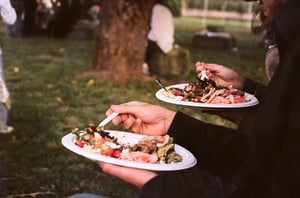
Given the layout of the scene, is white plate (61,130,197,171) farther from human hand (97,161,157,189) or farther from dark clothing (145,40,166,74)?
dark clothing (145,40,166,74)

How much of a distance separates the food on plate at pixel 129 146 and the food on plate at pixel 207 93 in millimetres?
278

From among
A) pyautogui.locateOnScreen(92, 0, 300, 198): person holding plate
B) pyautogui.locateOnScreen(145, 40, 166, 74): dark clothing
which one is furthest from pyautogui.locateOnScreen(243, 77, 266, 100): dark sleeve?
pyautogui.locateOnScreen(145, 40, 166, 74): dark clothing

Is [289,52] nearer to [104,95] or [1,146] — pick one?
[1,146]

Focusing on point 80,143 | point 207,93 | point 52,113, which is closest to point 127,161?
point 80,143

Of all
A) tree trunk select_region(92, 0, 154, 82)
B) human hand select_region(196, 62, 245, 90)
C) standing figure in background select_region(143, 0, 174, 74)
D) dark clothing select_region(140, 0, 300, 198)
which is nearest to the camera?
dark clothing select_region(140, 0, 300, 198)

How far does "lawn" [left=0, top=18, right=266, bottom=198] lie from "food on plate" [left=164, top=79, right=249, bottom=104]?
0.27m

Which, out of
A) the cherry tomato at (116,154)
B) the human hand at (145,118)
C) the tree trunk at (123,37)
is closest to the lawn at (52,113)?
the tree trunk at (123,37)

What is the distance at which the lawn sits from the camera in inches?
116

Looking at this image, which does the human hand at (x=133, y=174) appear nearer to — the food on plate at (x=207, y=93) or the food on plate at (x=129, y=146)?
Answer: the food on plate at (x=129, y=146)

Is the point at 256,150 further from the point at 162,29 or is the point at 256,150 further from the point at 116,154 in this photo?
the point at 162,29

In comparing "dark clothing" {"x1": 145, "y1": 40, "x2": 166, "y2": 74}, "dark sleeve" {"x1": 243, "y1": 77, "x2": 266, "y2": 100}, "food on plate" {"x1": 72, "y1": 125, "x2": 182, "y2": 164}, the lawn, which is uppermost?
"dark sleeve" {"x1": 243, "y1": 77, "x2": 266, "y2": 100}

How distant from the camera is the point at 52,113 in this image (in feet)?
13.9

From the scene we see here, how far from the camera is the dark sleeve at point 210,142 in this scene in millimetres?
1311

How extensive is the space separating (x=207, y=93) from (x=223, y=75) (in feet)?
0.35
